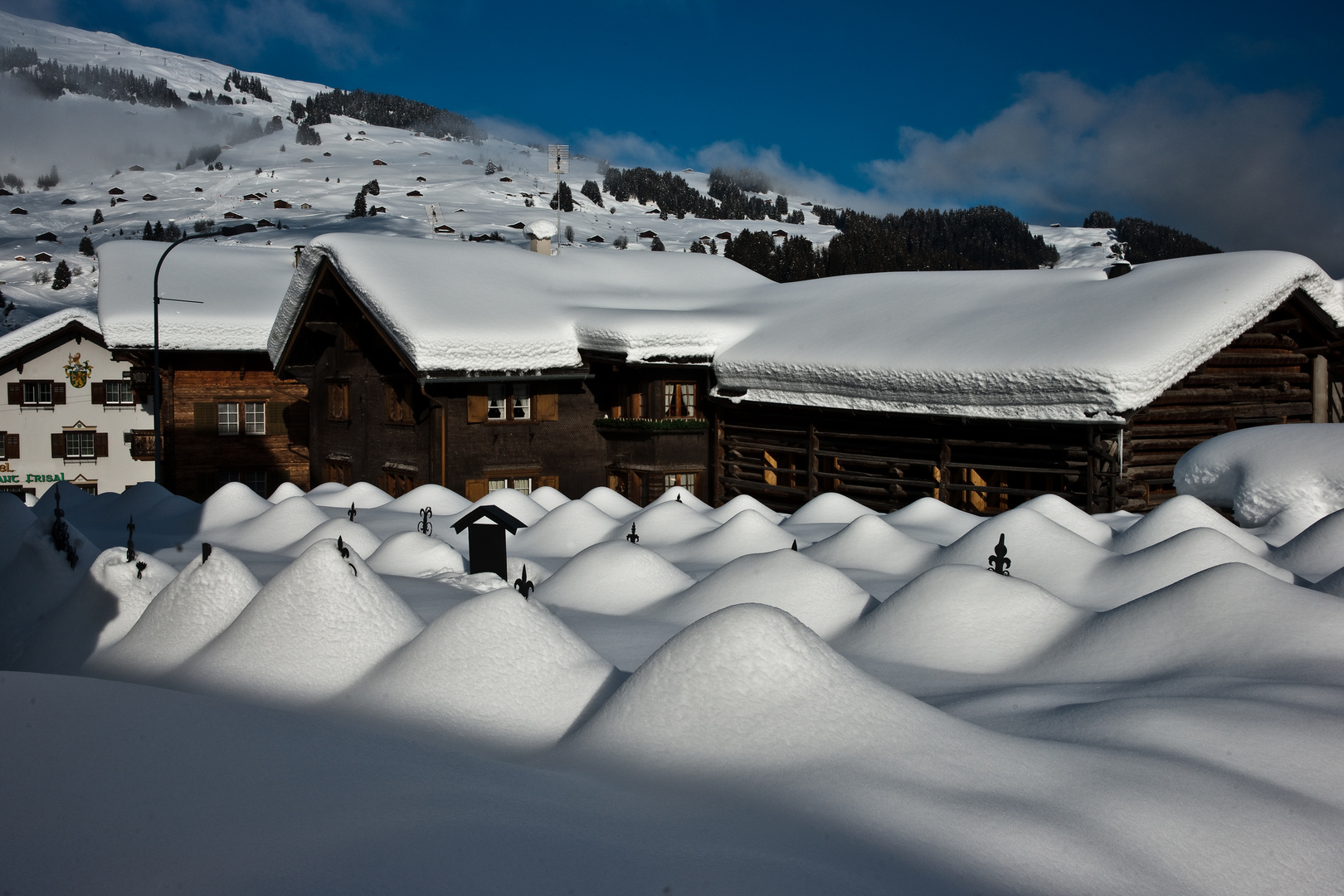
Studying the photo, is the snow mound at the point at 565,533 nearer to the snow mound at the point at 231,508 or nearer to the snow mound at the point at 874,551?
the snow mound at the point at 874,551

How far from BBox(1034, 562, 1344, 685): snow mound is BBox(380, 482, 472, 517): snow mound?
986cm

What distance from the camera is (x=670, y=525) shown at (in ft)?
37.6

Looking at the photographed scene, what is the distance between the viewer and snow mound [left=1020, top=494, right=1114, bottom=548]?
10.2m

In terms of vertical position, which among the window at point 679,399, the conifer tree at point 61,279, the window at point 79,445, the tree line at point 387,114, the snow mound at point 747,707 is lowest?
the window at point 79,445

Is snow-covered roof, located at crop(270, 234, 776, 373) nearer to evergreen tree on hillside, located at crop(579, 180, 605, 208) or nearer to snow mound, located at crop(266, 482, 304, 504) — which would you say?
snow mound, located at crop(266, 482, 304, 504)

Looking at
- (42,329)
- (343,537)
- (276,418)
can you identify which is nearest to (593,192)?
(42,329)

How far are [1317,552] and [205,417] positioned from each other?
26262 mm

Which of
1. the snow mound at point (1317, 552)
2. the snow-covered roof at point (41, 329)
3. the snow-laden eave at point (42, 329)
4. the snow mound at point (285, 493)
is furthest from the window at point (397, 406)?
the snow-laden eave at point (42, 329)

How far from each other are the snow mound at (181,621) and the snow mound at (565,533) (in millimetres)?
5099

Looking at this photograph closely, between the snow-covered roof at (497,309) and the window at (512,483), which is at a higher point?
the snow-covered roof at (497,309)

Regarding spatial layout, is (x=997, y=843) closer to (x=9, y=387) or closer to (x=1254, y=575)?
(x=1254, y=575)

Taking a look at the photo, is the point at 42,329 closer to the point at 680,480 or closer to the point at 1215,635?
the point at 680,480

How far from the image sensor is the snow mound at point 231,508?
12664 millimetres

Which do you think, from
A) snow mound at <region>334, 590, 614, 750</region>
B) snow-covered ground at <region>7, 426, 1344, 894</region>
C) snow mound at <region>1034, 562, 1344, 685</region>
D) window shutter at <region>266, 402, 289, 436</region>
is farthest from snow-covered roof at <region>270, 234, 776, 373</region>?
snow mound at <region>1034, 562, 1344, 685</region>
